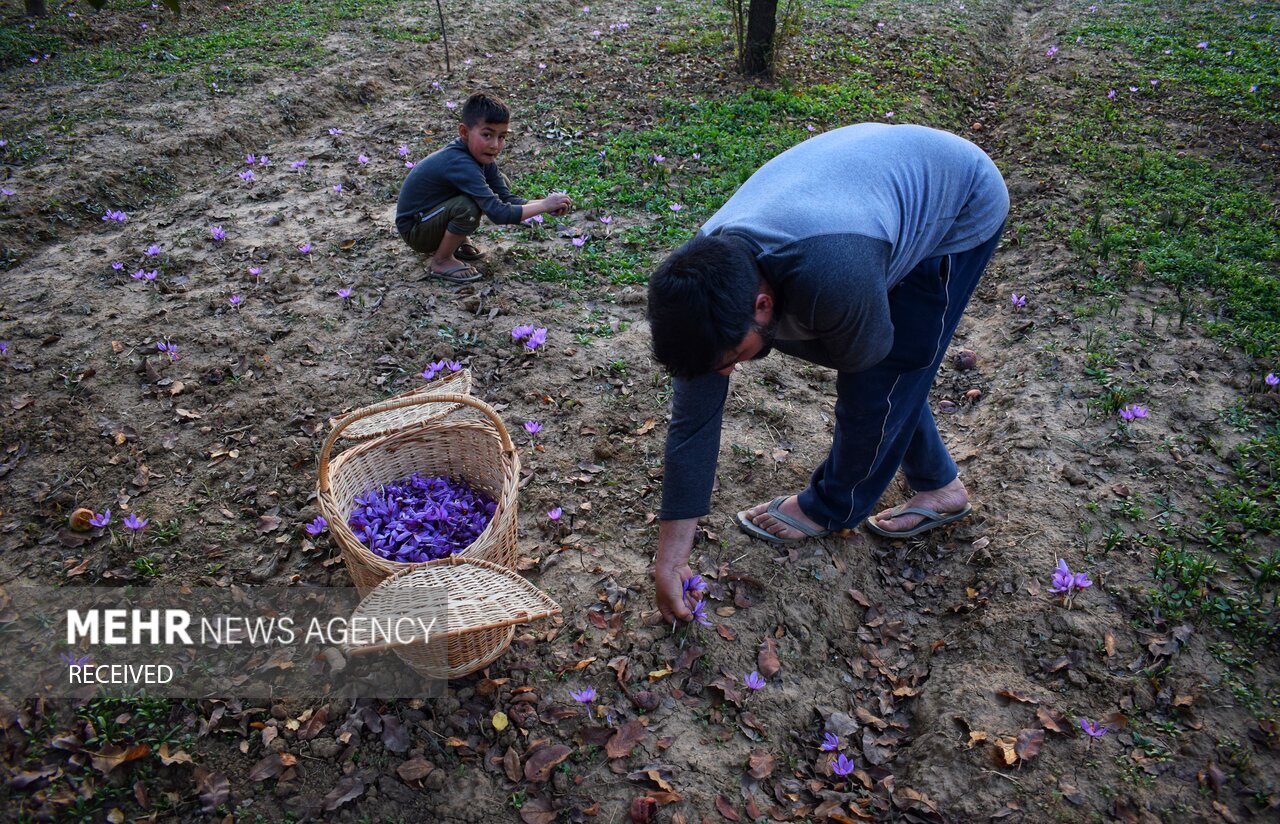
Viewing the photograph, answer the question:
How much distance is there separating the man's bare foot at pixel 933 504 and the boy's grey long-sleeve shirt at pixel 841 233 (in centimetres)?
114

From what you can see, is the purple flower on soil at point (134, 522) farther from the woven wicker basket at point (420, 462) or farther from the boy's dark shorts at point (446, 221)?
the boy's dark shorts at point (446, 221)

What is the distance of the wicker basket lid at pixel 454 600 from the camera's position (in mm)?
1860

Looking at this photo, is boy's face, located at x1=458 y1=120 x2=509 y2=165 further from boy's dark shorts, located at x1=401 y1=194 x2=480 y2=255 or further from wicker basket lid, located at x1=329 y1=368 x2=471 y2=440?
wicker basket lid, located at x1=329 y1=368 x2=471 y2=440

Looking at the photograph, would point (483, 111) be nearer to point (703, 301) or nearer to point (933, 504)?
point (703, 301)

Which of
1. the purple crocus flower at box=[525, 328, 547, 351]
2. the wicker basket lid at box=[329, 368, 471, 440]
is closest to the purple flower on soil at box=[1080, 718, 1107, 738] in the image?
the wicker basket lid at box=[329, 368, 471, 440]

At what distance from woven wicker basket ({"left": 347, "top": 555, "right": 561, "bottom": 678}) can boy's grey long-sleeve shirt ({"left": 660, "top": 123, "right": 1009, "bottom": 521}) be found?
1.71 ft

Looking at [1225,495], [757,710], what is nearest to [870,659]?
[757,710]

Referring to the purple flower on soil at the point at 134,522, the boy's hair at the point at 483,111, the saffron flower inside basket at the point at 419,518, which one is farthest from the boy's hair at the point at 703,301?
the boy's hair at the point at 483,111

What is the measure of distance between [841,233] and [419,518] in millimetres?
1784

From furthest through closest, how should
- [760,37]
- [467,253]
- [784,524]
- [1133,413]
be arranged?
[760,37] < [467,253] < [1133,413] < [784,524]

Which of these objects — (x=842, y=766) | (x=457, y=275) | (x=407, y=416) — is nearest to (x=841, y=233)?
(x=842, y=766)

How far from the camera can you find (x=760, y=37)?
681cm

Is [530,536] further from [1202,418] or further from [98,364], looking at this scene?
[1202,418]

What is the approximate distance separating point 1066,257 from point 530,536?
148 inches
